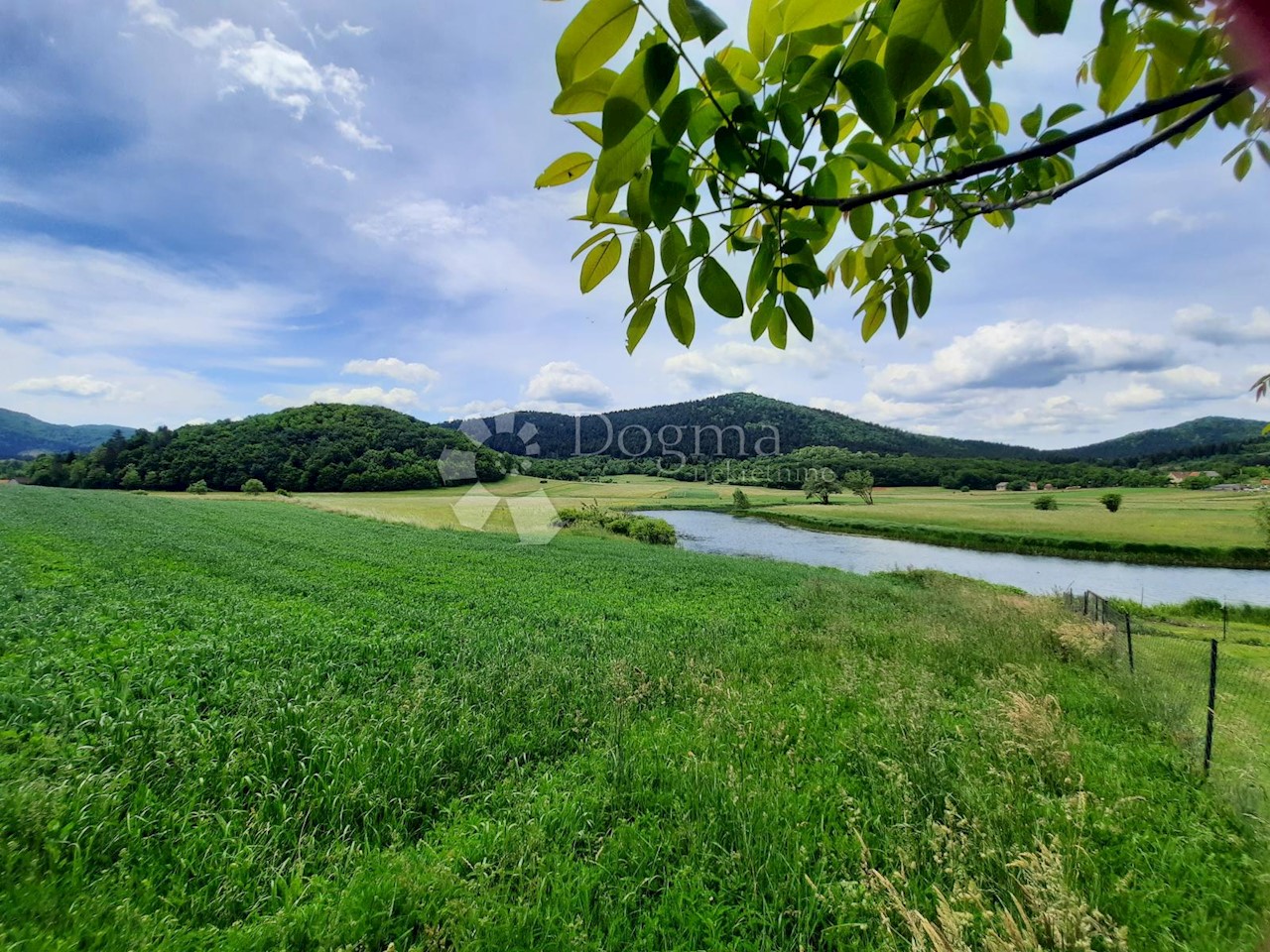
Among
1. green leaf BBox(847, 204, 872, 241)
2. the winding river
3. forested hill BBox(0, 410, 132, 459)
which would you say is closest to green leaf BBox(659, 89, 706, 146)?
green leaf BBox(847, 204, 872, 241)

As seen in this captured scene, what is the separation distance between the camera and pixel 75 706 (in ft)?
12.8

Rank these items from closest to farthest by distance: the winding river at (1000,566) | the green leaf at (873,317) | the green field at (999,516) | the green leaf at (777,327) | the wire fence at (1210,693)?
the green leaf at (777,327) → the green leaf at (873,317) → the wire fence at (1210,693) → the winding river at (1000,566) → the green field at (999,516)

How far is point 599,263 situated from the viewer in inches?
30.2

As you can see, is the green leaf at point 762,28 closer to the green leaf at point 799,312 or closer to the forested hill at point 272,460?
the green leaf at point 799,312

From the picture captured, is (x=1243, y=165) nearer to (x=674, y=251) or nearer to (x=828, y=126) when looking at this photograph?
(x=828, y=126)

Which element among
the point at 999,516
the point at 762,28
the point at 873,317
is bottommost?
the point at 999,516

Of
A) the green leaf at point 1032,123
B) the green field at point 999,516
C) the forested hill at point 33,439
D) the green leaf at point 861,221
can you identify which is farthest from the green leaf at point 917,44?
the forested hill at point 33,439

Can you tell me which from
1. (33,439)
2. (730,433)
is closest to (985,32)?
(730,433)

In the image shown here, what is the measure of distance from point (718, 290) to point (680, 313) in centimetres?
6

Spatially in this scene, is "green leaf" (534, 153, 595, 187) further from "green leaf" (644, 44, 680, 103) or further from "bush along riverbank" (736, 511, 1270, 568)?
"bush along riverbank" (736, 511, 1270, 568)

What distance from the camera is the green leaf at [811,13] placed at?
488mm

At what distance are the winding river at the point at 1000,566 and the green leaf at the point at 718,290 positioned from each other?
89.2ft

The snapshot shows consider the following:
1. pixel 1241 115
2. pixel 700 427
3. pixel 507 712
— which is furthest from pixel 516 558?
pixel 700 427

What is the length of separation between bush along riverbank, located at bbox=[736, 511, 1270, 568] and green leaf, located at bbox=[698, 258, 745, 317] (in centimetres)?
5066
